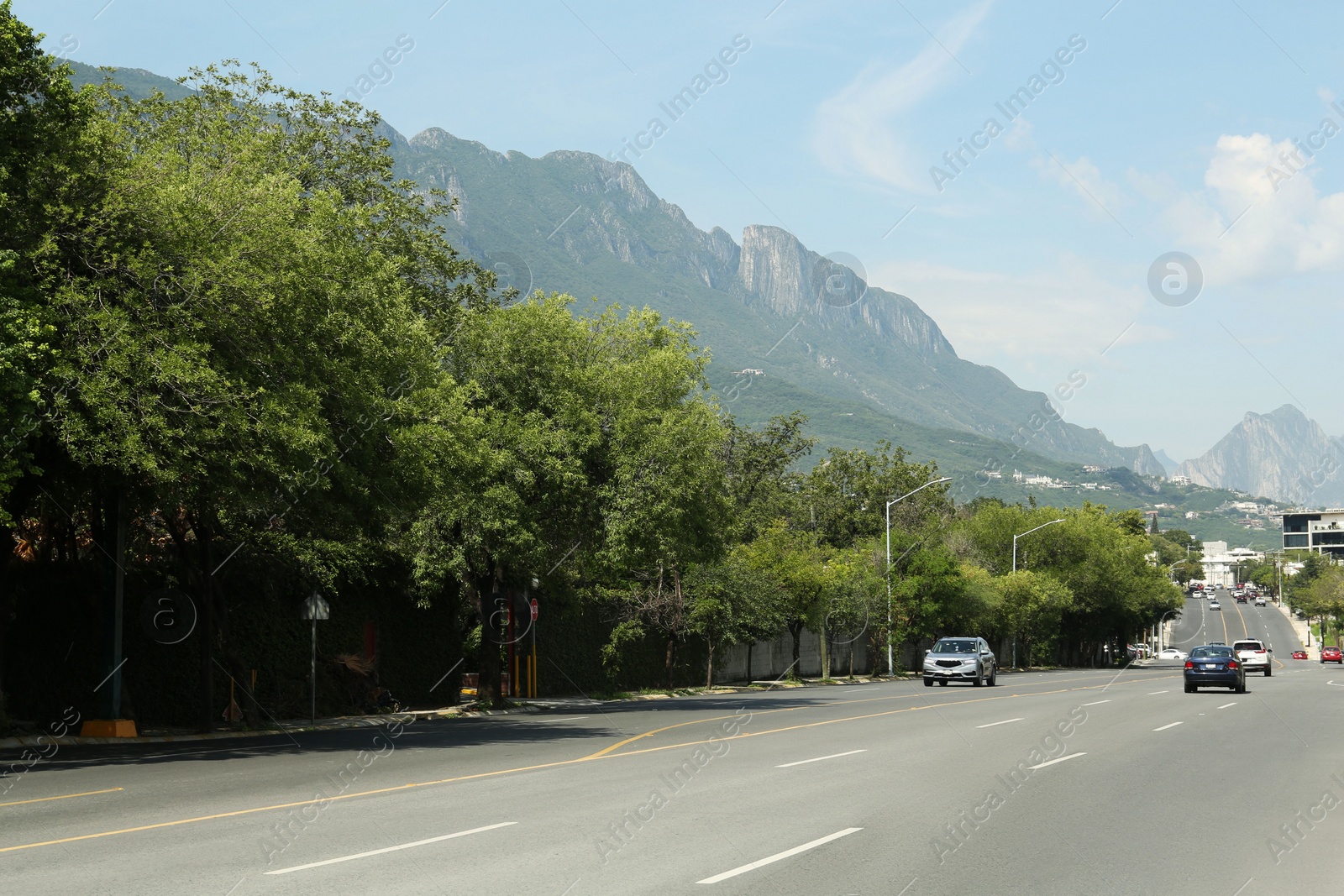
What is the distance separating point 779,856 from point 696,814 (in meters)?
2.41

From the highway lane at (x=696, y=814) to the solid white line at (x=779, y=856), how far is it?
0.04m

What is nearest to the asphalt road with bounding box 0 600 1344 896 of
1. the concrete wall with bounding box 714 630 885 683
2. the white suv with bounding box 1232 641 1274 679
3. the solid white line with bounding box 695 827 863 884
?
the solid white line with bounding box 695 827 863 884

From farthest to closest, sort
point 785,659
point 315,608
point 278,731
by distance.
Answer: point 785,659 < point 315,608 < point 278,731

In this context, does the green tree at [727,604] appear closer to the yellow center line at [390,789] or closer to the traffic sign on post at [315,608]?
the yellow center line at [390,789]

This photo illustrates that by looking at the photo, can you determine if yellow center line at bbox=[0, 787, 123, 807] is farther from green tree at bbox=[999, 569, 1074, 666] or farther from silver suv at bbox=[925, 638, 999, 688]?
green tree at bbox=[999, 569, 1074, 666]

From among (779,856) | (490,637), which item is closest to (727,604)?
(490,637)

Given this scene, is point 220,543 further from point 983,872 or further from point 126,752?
point 983,872

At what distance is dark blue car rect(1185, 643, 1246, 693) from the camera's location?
38.5 meters

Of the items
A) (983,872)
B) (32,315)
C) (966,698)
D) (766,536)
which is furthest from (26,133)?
(766,536)

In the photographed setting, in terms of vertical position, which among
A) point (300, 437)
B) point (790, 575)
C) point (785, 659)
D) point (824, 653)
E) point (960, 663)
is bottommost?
point (785, 659)

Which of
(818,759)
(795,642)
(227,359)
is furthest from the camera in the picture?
(795,642)

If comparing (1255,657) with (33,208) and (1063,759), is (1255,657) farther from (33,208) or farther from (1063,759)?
(33,208)

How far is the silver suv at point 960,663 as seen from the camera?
1759 inches

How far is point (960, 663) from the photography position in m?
44.8
